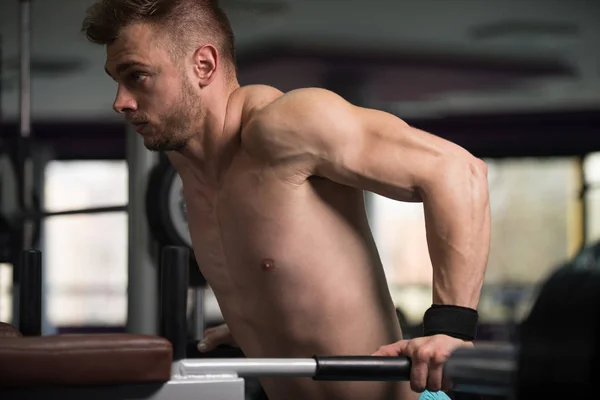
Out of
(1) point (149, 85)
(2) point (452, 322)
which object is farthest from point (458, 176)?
(1) point (149, 85)

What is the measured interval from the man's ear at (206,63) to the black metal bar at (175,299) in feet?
1.66

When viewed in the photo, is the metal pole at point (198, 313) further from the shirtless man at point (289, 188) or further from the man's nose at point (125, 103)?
the man's nose at point (125, 103)

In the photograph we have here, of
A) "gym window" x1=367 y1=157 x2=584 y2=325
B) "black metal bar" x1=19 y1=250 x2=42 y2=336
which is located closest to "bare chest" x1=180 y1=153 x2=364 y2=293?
"black metal bar" x1=19 y1=250 x2=42 y2=336

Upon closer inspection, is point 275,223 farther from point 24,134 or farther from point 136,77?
point 24,134

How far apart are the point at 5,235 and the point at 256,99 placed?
1776mm

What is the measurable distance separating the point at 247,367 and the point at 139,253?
1.61 m

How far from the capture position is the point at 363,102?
6531mm

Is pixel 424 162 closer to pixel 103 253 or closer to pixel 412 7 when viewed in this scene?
pixel 412 7

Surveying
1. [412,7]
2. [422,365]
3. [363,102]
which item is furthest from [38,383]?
[363,102]

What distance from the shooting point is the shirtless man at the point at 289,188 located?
1.32 metres

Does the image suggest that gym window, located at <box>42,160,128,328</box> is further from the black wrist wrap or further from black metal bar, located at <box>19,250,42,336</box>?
the black wrist wrap

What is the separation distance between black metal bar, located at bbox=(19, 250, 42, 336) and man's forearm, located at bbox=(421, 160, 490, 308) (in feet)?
2.02

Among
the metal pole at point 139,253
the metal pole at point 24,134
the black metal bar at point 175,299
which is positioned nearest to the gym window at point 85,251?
the metal pole at point 24,134

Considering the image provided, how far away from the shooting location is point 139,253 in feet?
8.71
